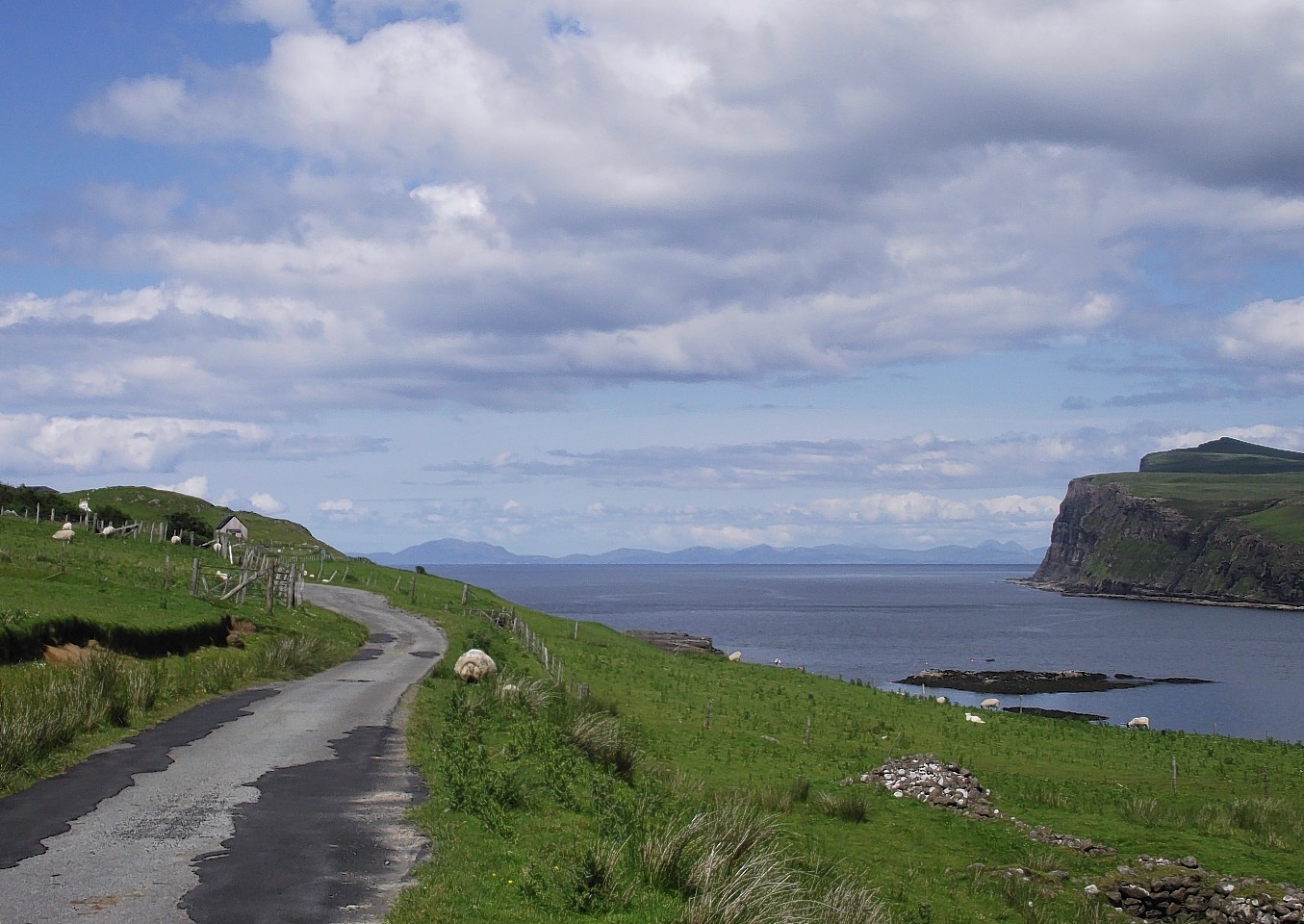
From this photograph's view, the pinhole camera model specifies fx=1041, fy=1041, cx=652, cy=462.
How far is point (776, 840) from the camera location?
769 inches

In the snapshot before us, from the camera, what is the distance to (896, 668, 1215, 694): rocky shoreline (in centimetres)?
8550

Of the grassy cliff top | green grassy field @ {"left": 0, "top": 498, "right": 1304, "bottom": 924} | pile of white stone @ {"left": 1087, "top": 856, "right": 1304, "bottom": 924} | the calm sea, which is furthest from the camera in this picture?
the grassy cliff top

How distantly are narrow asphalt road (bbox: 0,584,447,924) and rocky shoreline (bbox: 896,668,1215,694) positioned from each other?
6789cm

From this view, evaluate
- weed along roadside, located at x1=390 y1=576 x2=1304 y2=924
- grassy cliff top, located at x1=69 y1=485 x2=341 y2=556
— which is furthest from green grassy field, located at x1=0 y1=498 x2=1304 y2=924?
grassy cliff top, located at x1=69 y1=485 x2=341 y2=556

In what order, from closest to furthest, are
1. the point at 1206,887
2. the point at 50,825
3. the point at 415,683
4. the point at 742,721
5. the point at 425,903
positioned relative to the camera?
1. the point at 425,903
2. the point at 50,825
3. the point at 1206,887
4. the point at 415,683
5. the point at 742,721

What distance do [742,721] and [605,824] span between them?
88.6 ft

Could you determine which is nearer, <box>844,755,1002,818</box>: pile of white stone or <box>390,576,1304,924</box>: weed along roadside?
<box>390,576,1304,924</box>: weed along roadside

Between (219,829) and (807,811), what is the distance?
16740mm

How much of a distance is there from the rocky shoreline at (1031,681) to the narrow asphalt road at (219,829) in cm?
6789

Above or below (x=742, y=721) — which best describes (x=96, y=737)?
above

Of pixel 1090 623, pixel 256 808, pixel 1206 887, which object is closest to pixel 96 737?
pixel 256 808

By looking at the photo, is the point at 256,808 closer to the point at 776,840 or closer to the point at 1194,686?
the point at 776,840

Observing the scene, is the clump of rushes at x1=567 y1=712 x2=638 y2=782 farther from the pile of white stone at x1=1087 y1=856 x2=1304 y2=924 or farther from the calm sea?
the calm sea

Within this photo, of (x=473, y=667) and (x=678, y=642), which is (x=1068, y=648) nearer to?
(x=678, y=642)
